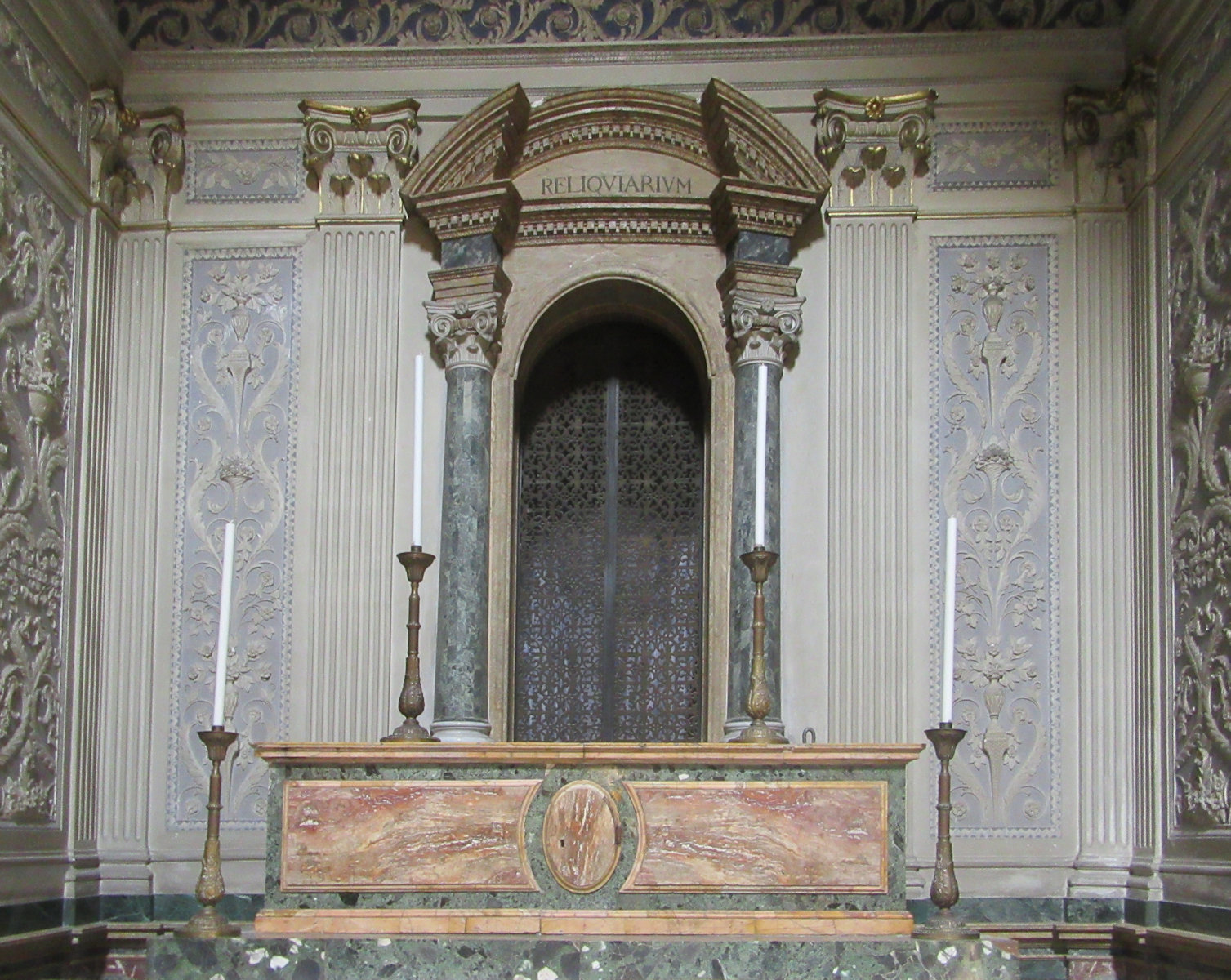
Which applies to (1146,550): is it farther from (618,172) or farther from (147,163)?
(147,163)

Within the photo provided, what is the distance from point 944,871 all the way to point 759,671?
86 centimetres

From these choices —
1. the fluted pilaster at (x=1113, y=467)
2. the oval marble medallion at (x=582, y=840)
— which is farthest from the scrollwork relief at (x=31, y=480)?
the fluted pilaster at (x=1113, y=467)

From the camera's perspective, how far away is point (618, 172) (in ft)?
25.7

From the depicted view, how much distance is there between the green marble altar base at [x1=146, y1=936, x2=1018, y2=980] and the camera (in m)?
4.86

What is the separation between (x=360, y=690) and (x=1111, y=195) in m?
4.18

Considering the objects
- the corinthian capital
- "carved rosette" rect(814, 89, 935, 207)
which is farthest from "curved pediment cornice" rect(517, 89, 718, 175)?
the corinthian capital

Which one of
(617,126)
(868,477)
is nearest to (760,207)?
(617,126)

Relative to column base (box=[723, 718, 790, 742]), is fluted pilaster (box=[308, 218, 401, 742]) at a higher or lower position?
higher

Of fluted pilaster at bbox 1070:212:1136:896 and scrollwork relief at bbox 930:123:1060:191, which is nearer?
fluted pilaster at bbox 1070:212:1136:896

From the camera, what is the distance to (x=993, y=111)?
7.80m

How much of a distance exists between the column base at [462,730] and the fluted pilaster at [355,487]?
1.07ft

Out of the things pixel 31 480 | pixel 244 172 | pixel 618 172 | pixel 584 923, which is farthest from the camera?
pixel 244 172

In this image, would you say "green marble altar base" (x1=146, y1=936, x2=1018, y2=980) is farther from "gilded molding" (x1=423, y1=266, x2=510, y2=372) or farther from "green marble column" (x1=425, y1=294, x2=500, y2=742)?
"gilded molding" (x1=423, y1=266, x2=510, y2=372)

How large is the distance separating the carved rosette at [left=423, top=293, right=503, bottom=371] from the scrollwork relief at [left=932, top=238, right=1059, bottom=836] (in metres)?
2.08
